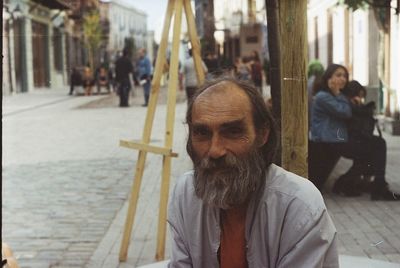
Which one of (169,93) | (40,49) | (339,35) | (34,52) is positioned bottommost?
(169,93)

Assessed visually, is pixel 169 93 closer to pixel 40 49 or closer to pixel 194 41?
pixel 194 41

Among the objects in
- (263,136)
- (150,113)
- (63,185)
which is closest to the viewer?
(263,136)

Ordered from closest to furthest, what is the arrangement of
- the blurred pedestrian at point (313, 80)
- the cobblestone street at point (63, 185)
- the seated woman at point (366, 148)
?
1. the cobblestone street at point (63, 185)
2. the seated woman at point (366, 148)
3. the blurred pedestrian at point (313, 80)

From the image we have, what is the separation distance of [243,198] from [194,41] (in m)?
2.48

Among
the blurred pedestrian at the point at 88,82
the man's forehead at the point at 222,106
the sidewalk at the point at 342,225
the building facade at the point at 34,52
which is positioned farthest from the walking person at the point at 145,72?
the man's forehead at the point at 222,106

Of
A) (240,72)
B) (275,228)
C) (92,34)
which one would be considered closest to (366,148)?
(240,72)

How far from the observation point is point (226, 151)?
7.11ft

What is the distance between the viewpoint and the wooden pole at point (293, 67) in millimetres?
2717

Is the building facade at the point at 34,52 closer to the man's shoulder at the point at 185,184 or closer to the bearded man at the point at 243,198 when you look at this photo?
the man's shoulder at the point at 185,184

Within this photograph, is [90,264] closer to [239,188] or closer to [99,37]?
[239,188]

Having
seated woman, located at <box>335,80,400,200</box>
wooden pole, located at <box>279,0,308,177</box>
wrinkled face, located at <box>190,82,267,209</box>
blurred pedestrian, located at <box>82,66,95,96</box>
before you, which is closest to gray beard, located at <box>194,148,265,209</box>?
wrinkled face, located at <box>190,82,267,209</box>

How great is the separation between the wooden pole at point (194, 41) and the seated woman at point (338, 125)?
9.07 feet

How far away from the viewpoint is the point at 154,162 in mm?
10328

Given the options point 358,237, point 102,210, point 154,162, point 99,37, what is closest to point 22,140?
point 154,162
